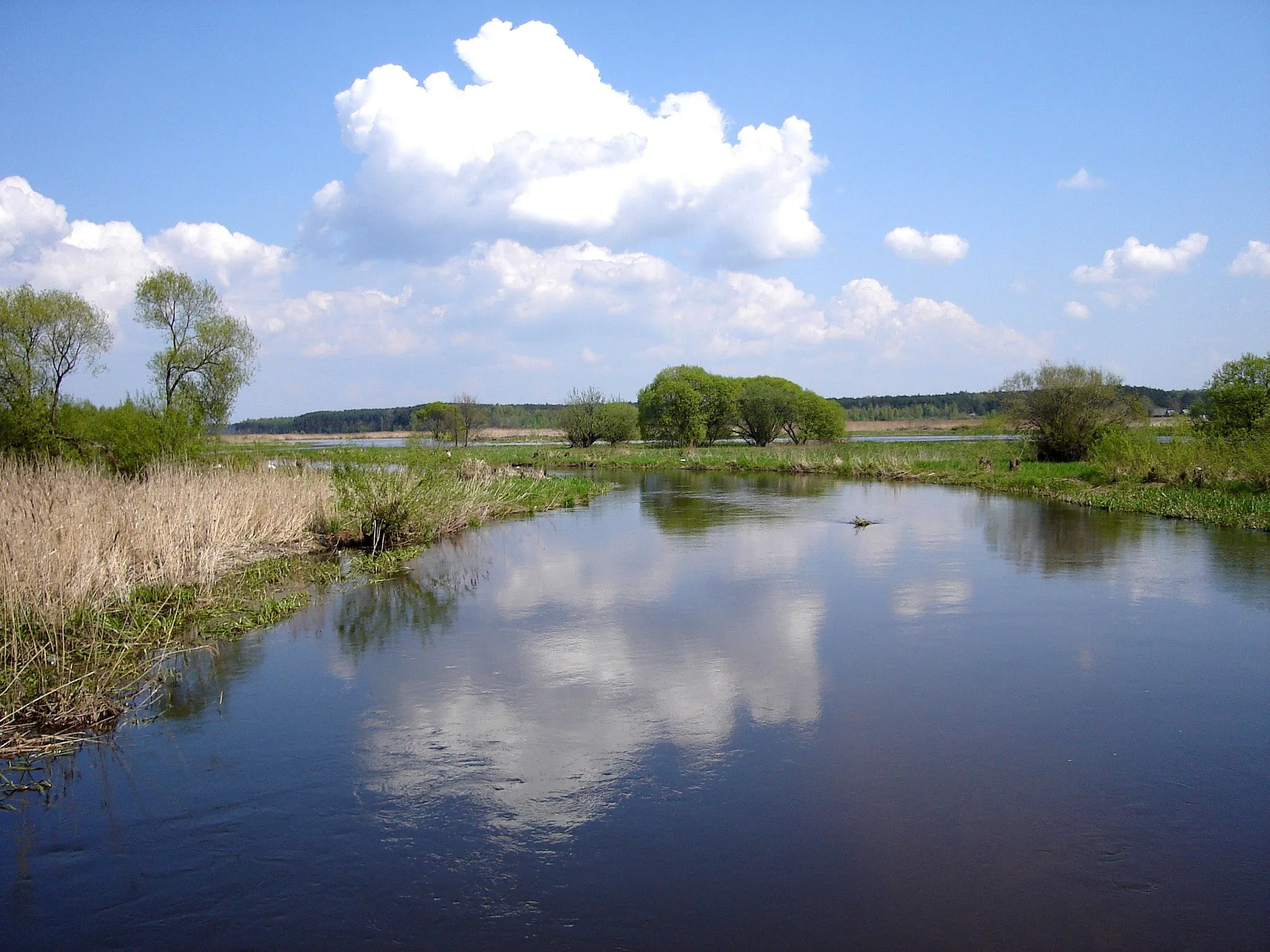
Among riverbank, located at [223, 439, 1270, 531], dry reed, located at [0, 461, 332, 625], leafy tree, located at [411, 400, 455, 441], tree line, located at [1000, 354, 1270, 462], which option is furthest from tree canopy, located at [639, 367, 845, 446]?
dry reed, located at [0, 461, 332, 625]

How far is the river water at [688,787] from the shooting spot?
4.38 meters

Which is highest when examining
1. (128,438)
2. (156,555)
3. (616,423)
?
(616,423)

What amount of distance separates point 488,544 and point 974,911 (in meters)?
14.4

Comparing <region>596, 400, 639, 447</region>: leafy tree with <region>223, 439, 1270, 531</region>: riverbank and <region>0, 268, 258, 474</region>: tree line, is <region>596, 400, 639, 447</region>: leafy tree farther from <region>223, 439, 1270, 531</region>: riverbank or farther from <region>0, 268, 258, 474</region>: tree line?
<region>0, 268, 258, 474</region>: tree line

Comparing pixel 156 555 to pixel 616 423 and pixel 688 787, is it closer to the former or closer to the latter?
pixel 688 787

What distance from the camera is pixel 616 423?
190 feet

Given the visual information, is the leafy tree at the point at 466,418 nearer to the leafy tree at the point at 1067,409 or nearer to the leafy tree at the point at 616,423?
the leafy tree at the point at 616,423

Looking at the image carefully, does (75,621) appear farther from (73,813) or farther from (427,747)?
(427,747)

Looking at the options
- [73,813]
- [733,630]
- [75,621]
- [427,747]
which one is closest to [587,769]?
[427,747]

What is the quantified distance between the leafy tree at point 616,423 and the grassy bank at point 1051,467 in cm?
716

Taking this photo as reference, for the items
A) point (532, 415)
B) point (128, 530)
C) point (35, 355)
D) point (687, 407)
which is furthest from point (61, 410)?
point (532, 415)

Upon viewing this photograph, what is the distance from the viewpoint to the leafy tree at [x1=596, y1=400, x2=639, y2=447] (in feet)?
190

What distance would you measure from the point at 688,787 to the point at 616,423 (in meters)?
52.6

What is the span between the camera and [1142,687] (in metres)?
7.82
